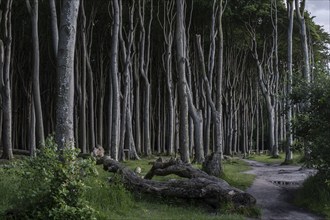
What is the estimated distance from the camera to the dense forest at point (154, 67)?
22984mm

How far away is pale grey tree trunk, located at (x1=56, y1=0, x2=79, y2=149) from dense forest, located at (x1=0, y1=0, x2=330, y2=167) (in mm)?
5902

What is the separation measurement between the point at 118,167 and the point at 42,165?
506 centimetres

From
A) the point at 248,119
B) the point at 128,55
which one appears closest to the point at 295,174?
the point at 128,55

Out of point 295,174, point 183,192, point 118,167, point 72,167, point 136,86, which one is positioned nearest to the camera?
point 72,167

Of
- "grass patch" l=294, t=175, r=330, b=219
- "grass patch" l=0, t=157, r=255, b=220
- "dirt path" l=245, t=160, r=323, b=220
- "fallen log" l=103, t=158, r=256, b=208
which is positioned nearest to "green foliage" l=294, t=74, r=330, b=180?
"grass patch" l=294, t=175, r=330, b=219

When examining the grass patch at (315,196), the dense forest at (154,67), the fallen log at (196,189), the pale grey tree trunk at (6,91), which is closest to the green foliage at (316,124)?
the grass patch at (315,196)

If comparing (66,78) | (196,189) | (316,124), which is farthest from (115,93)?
(66,78)

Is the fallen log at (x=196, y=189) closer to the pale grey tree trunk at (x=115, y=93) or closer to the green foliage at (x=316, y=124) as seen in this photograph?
the green foliage at (x=316, y=124)

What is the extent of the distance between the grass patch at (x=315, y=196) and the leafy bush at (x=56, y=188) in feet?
21.3

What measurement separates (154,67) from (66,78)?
102 feet

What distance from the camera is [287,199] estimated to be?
14.3m

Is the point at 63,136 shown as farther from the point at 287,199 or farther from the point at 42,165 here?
the point at 287,199

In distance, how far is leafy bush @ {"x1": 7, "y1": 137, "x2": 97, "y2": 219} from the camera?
8523 millimetres

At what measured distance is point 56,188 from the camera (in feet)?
28.2
